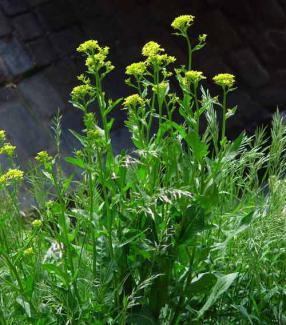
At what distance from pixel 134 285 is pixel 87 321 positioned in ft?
0.60

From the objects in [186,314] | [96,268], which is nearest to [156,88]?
[96,268]

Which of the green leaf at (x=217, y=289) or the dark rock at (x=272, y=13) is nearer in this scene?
the green leaf at (x=217, y=289)

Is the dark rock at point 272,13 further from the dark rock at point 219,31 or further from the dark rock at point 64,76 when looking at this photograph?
the dark rock at point 64,76

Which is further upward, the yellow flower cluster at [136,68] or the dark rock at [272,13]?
the yellow flower cluster at [136,68]

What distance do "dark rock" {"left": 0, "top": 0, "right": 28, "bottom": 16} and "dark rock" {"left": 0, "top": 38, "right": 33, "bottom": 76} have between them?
0.68ft

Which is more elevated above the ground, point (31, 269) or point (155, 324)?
point (31, 269)

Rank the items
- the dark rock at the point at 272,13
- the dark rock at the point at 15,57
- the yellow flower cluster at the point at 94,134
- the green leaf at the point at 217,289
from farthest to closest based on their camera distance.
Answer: the dark rock at the point at 272,13 < the dark rock at the point at 15,57 < the green leaf at the point at 217,289 < the yellow flower cluster at the point at 94,134

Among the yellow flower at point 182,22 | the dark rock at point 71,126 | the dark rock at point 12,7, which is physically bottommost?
the dark rock at point 71,126

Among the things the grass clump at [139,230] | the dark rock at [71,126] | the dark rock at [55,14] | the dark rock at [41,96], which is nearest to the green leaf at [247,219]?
the grass clump at [139,230]

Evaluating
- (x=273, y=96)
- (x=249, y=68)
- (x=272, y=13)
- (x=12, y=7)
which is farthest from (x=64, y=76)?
(x=272, y=13)

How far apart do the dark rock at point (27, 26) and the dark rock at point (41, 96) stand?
296mm

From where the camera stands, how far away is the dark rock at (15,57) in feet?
17.0

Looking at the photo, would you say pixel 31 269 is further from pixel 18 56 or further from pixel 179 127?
pixel 18 56

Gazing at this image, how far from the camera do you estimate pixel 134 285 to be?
2092mm
